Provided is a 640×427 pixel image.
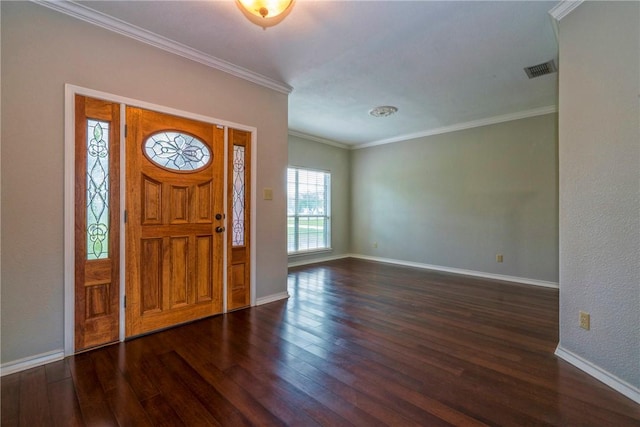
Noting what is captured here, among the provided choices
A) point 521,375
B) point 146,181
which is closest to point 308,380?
point 521,375

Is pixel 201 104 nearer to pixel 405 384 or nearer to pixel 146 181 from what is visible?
pixel 146 181

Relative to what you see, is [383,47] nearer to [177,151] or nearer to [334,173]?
[177,151]

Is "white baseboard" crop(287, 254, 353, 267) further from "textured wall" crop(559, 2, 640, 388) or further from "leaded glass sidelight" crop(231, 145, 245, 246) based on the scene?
"textured wall" crop(559, 2, 640, 388)

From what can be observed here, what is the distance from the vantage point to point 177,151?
2.71 meters

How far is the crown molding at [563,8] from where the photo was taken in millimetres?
2029

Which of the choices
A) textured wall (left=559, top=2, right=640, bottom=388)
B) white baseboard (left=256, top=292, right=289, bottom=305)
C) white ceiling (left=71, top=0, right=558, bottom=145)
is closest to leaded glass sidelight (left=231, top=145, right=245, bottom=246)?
white baseboard (left=256, top=292, right=289, bottom=305)

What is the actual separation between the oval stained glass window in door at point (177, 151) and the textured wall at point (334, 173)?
287 cm

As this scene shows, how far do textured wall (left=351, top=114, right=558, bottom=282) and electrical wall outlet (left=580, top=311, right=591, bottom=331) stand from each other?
2629mm

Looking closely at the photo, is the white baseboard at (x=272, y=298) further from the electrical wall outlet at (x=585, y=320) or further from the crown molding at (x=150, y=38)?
the electrical wall outlet at (x=585, y=320)

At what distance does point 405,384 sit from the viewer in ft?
5.94

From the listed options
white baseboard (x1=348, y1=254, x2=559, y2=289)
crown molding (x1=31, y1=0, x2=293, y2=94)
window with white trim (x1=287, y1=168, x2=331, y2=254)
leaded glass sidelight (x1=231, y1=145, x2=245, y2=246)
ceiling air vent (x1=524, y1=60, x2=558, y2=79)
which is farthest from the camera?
A: window with white trim (x1=287, y1=168, x2=331, y2=254)

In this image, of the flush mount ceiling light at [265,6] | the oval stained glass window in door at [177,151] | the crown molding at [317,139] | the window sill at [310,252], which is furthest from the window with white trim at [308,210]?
the flush mount ceiling light at [265,6]

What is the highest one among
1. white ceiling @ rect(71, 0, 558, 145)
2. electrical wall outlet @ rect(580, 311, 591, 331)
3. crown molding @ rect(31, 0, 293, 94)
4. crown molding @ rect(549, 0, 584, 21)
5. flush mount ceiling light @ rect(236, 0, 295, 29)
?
white ceiling @ rect(71, 0, 558, 145)

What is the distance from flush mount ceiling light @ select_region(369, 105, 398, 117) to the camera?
14.0 ft
